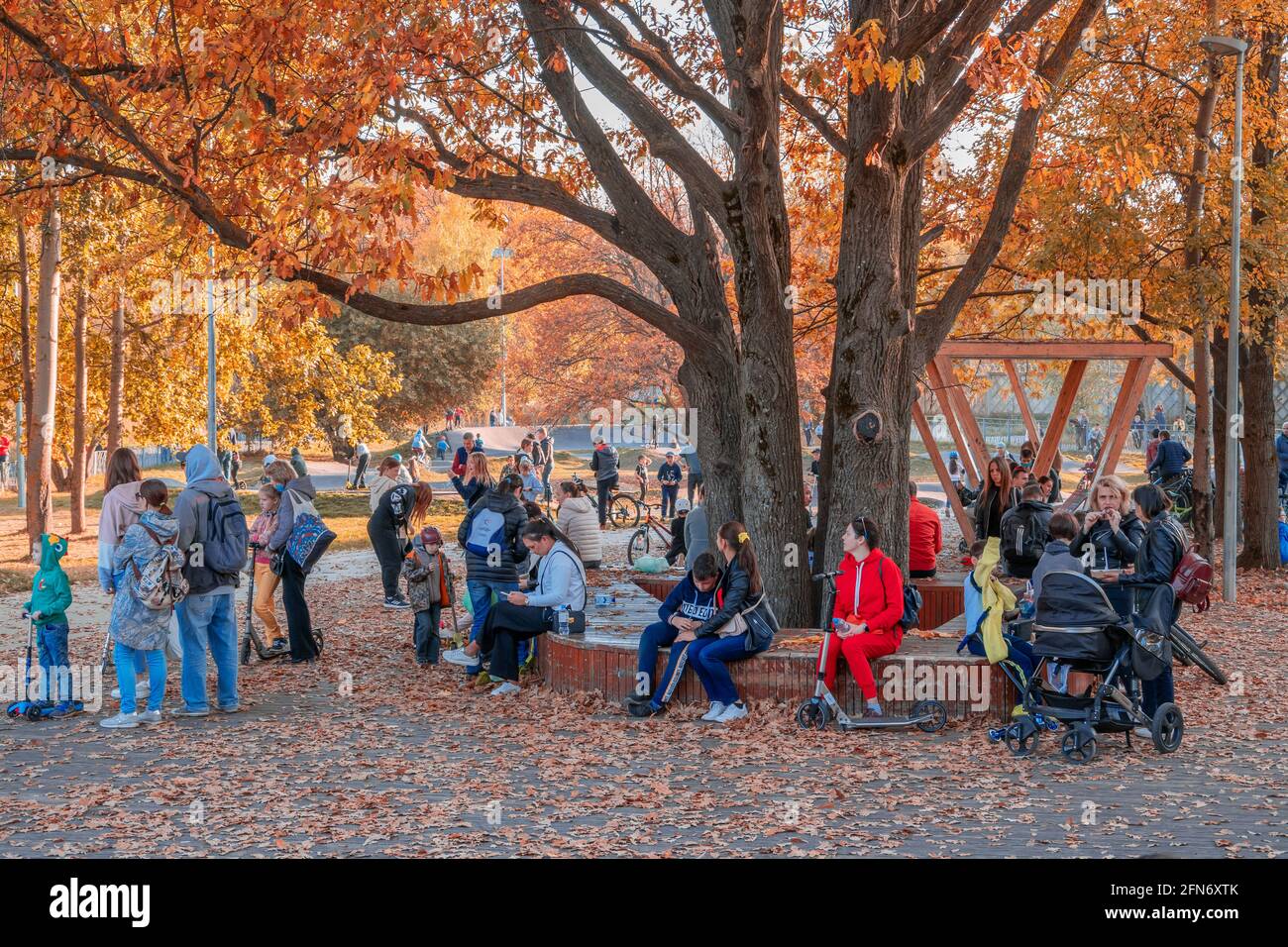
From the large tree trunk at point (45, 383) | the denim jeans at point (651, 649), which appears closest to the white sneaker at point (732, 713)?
the denim jeans at point (651, 649)

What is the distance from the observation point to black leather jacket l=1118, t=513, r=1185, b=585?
29.8ft

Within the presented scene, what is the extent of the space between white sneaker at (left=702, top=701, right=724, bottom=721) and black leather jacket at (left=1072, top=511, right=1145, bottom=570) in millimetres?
2910

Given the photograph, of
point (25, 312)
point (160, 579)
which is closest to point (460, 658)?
point (160, 579)

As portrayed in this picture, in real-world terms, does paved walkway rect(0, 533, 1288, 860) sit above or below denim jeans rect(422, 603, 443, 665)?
below

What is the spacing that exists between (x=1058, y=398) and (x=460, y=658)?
10814mm

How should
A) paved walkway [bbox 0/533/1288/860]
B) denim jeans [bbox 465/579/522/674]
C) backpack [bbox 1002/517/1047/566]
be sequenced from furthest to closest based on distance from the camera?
backpack [bbox 1002/517/1047/566] < denim jeans [bbox 465/579/522/674] < paved walkway [bbox 0/533/1288/860]

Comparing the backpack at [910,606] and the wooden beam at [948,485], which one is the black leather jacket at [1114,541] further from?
the wooden beam at [948,485]

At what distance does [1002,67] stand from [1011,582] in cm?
532

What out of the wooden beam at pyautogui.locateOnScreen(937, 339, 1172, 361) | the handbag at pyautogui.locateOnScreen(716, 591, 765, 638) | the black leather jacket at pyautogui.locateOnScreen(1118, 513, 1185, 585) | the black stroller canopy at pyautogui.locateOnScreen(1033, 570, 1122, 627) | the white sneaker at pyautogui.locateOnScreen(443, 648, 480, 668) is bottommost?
the white sneaker at pyautogui.locateOnScreen(443, 648, 480, 668)

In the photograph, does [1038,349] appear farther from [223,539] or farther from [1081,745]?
[223,539]

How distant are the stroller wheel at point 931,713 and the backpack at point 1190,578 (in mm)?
1732

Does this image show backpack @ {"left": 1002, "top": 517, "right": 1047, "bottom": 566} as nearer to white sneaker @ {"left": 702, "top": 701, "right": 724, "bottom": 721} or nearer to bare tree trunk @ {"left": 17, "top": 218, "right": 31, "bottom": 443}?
white sneaker @ {"left": 702, "top": 701, "right": 724, "bottom": 721}

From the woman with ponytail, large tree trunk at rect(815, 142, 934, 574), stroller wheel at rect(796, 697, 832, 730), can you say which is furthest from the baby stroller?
large tree trunk at rect(815, 142, 934, 574)

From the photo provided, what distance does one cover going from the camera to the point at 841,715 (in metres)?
8.94
